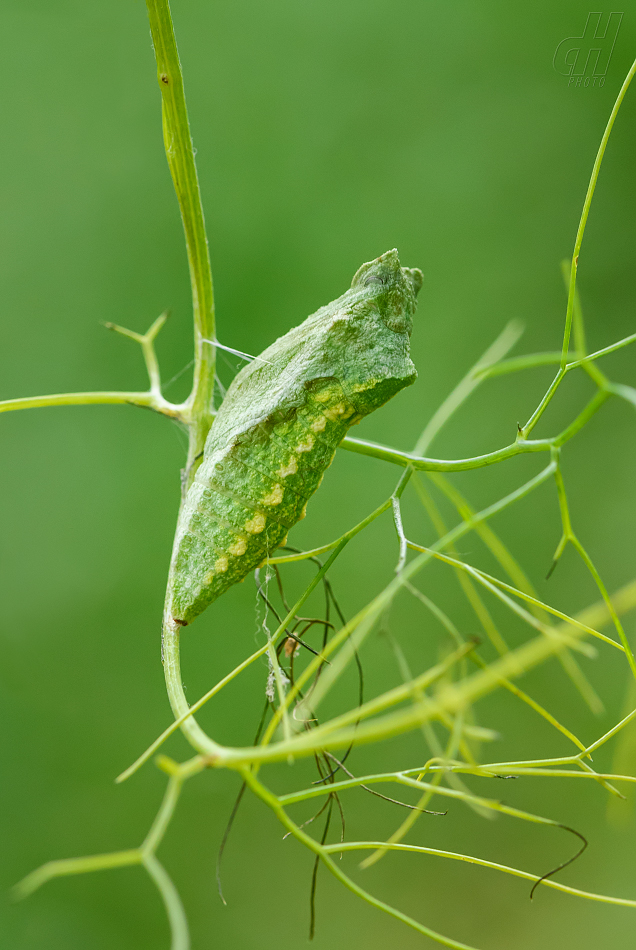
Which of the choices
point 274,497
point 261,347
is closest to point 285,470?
point 274,497

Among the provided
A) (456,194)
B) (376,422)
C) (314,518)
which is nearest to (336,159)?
(456,194)

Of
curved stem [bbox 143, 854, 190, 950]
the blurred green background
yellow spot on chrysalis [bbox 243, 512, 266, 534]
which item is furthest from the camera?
the blurred green background

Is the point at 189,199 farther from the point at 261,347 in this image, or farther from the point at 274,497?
the point at 261,347

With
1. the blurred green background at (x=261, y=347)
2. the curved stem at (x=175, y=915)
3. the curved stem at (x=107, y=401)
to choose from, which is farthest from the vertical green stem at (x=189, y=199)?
the blurred green background at (x=261, y=347)

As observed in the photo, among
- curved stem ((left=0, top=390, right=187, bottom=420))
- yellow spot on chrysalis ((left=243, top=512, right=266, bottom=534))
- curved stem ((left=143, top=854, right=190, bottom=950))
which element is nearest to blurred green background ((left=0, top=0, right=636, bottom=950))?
curved stem ((left=0, top=390, right=187, bottom=420))

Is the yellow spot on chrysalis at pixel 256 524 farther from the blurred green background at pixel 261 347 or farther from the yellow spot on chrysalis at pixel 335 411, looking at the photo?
the blurred green background at pixel 261 347

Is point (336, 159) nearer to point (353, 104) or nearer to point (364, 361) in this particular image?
point (353, 104)

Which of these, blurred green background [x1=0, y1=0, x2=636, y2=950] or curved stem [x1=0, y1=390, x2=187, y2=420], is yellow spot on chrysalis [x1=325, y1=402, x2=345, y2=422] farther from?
blurred green background [x1=0, y1=0, x2=636, y2=950]
